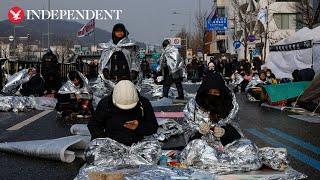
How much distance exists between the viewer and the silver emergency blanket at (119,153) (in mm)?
5926

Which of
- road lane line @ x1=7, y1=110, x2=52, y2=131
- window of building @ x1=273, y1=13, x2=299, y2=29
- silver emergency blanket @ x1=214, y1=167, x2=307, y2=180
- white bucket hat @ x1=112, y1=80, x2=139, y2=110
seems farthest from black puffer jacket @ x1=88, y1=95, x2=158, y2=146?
window of building @ x1=273, y1=13, x2=299, y2=29

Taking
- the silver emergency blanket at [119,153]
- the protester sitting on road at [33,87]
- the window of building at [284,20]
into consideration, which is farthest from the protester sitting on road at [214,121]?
the window of building at [284,20]

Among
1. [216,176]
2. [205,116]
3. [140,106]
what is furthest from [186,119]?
[216,176]

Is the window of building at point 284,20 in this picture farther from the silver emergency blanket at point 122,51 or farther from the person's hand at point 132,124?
the person's hand at point 132,124

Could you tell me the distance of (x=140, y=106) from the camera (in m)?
6.36

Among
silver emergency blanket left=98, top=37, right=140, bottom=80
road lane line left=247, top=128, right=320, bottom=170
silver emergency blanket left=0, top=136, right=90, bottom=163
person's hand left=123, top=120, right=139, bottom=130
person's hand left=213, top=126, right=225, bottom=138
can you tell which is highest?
silver emergency blanket left=98, top=37, right=140, bottom=80

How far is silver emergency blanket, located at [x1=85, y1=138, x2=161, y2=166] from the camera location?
5926 millimetres

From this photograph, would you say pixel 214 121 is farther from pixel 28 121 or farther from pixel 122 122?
pixel 28 121

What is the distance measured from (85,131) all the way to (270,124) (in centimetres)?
441

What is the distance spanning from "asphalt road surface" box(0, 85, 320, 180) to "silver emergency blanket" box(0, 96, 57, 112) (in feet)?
2.00

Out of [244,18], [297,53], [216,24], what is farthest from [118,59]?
[244,18]

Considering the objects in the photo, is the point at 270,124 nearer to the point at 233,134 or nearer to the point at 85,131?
the point at 85,131

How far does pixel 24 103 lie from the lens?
15820 millimetres

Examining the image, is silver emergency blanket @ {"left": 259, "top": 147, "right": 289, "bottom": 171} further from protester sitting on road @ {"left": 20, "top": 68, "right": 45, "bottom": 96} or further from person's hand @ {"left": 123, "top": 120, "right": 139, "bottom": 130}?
protester sitting on road @ {"left": 20, "top": 68, "right": 45, "bottom": 96}
